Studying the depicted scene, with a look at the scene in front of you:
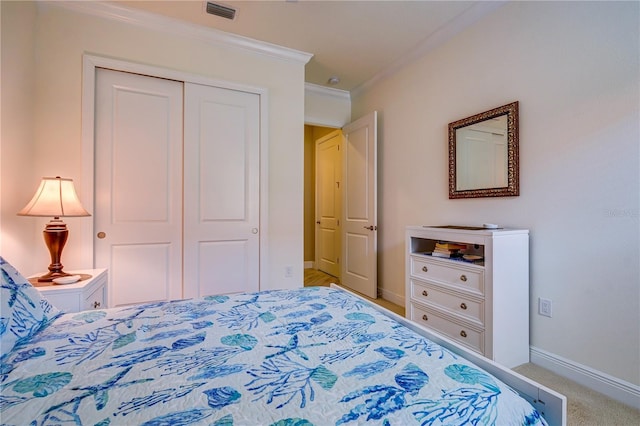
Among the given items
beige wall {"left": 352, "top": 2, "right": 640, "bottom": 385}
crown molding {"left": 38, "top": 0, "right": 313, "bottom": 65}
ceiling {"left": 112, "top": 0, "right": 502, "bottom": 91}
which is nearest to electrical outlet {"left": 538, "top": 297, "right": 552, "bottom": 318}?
beige wall {"left": 352, "top": 2, "right": 640, "bottom": 385}

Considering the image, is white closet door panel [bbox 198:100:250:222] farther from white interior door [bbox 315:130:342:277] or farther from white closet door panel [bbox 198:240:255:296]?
white interior door [bbox 315:130:342:277]

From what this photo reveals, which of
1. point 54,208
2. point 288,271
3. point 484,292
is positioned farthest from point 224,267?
point 484,292

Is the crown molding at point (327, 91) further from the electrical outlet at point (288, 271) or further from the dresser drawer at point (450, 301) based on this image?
the dresser drawer at point (450, 301)

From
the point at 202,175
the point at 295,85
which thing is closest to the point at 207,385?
the point at 202,175

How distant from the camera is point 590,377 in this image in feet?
5.60

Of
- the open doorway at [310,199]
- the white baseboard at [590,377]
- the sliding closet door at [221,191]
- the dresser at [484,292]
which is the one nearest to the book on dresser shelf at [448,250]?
the dresser at [484,292]

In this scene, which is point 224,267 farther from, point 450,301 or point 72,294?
point 450,301

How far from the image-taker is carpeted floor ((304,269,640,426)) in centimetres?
144

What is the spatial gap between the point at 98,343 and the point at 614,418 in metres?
2.43

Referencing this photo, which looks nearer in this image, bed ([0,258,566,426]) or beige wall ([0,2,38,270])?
bed ([0,258,566,426])

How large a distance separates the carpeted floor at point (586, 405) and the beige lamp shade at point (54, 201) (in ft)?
10.0

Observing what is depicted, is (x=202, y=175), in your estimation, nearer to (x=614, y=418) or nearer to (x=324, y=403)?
(x=324, y=403)

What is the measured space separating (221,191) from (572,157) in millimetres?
2748

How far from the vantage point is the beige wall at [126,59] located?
212 centimetres
